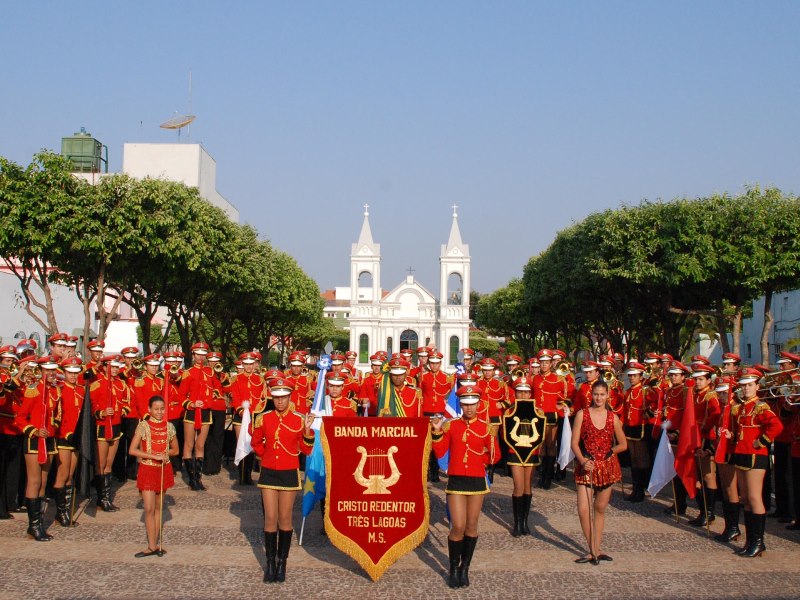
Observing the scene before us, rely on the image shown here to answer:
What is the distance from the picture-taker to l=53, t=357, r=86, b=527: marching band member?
1101 cm

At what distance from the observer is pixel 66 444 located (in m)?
11.1

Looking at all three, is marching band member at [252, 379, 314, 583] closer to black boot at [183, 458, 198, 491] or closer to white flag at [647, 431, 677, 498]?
black boot at [183, 458, 198, 491]

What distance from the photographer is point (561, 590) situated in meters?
8.40

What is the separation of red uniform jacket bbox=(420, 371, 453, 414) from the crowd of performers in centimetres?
2

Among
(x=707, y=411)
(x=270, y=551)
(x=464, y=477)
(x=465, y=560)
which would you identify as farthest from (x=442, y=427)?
(x=707, y=411)

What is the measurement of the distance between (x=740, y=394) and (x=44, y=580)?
8.06m

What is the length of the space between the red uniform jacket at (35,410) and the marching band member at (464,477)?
5021 millimetres

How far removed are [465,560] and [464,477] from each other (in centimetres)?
82

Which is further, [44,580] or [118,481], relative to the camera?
[118,481]

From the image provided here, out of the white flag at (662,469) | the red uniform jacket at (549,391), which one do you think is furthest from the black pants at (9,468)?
the white flag at (662,469)

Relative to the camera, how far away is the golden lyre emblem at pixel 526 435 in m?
10.9

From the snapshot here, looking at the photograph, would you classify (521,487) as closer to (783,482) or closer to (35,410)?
(783,482)

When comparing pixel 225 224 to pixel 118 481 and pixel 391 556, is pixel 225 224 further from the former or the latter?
pixel 391 556

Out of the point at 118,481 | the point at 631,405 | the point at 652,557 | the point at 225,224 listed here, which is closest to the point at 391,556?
the point at 652,557
